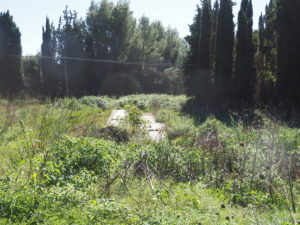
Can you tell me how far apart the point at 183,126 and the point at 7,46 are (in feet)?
76.4

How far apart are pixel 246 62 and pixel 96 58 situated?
62.3 feet

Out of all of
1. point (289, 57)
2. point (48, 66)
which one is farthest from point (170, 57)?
point (289, 57)

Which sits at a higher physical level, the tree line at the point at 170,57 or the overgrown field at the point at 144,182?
the tree line at the point at 170,57

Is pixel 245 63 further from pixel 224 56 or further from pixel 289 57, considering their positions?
pixel 289 57

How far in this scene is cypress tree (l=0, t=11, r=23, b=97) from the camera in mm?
26312

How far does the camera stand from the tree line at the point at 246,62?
14562mm

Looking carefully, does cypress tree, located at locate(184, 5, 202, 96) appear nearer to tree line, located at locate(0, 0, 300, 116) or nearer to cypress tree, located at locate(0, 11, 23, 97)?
tree line, located at locate(0, 0, 300, 116)

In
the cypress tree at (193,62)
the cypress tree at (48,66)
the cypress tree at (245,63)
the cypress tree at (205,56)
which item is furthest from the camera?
the cypress tree at (48,66)

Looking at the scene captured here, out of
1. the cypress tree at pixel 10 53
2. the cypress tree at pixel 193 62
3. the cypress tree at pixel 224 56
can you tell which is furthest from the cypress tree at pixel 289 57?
the cypress tree at pixel 10 53

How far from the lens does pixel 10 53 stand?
27.5 meters

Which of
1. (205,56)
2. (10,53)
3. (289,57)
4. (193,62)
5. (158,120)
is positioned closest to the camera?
(158,120)

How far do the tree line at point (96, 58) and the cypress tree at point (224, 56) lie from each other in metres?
12.9

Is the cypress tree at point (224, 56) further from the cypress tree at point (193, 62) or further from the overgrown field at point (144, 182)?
the overgrown field at point (144, 182)

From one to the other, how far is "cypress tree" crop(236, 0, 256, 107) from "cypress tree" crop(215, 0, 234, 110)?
82 cm
